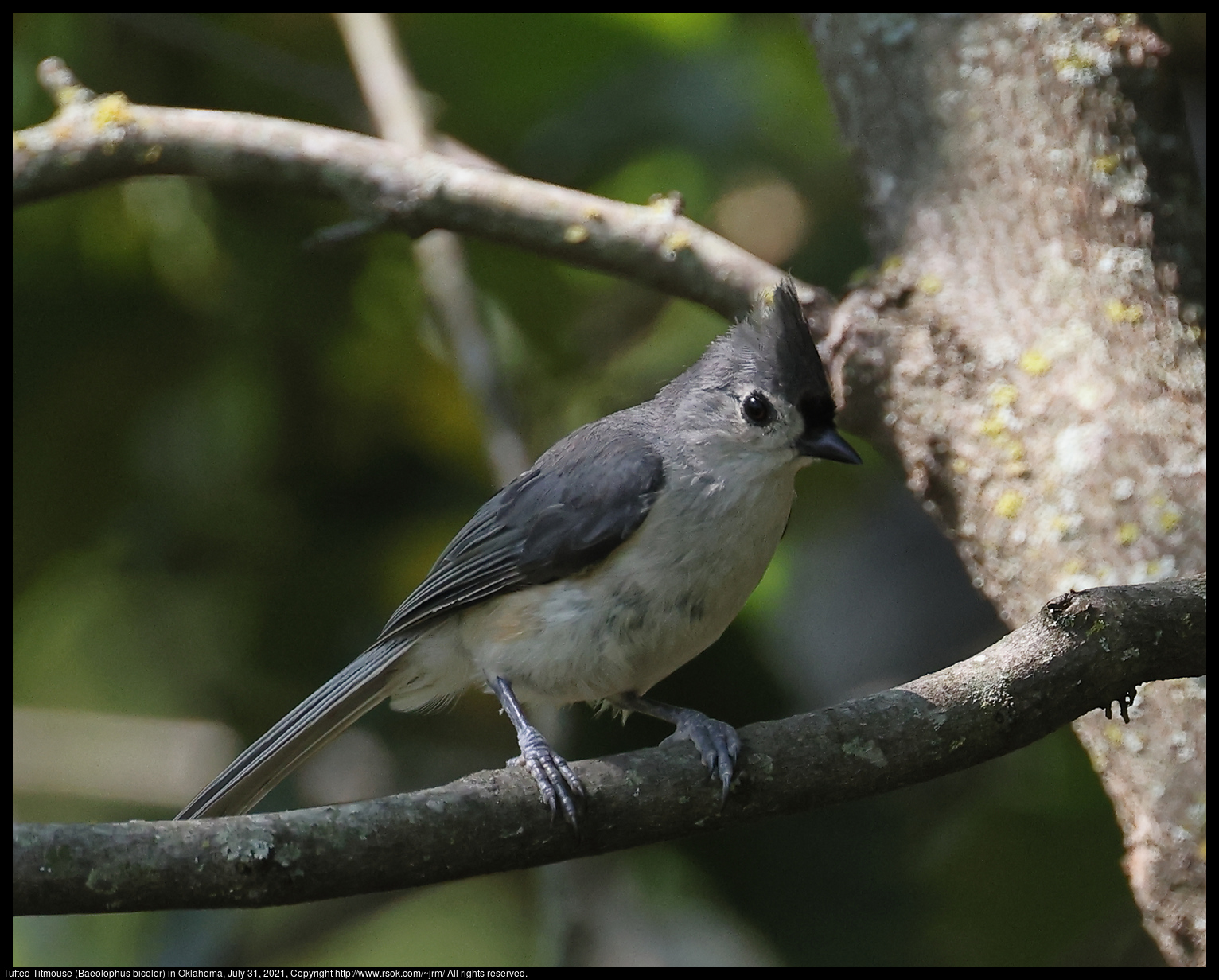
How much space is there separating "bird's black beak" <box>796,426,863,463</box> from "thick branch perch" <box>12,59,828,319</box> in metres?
0.55

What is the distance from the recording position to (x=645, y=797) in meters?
1.83

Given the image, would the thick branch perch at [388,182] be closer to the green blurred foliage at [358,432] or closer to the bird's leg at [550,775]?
the green blurred foliage at [358,432]

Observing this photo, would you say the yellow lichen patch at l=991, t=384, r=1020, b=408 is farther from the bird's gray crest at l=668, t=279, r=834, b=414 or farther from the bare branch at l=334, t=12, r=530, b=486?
the bare branch at l=334, t=12, r=530, b=486

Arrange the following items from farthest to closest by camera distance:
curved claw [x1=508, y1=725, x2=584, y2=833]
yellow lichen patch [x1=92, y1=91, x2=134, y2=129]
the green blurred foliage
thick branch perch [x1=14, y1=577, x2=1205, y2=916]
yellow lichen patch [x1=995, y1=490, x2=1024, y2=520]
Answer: the green blurred foliage < yellow lichen patch [x1=92, y1=91, x2=134, y2=129] < yellow lichen patch [x1=995, y1=490, x2=1024, y2=520] < curved claw [x1=508, y1=725, x2=584, y2=833] < thick branch perch [x1=14, y1=577, x2=1205, y2=916]

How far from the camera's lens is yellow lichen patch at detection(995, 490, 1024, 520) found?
8.70 ft

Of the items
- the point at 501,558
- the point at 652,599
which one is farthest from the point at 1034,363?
the point at 501,558

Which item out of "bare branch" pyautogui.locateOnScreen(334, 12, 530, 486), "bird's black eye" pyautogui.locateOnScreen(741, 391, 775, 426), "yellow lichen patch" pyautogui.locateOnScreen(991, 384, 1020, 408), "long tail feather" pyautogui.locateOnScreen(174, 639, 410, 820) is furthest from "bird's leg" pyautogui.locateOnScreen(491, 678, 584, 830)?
"yellow lichen patch" pyautogui.locateOnScreen(991, 384, 1020, 408)

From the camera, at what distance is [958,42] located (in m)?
3.04

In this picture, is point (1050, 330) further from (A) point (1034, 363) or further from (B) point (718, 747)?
(B) point (718, 747)

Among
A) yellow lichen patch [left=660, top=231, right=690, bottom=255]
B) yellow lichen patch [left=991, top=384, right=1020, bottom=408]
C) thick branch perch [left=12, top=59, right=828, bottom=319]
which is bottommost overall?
yellow lichen patch [left=991, top=384, right=1020, bottom=408]

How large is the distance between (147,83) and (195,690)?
2052 mm

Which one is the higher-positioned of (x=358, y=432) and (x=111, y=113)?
(x=111, y=113)

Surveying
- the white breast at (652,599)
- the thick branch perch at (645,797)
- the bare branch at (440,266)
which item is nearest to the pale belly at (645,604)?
the white breast at (652,599)

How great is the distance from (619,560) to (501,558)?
309 millimetres
